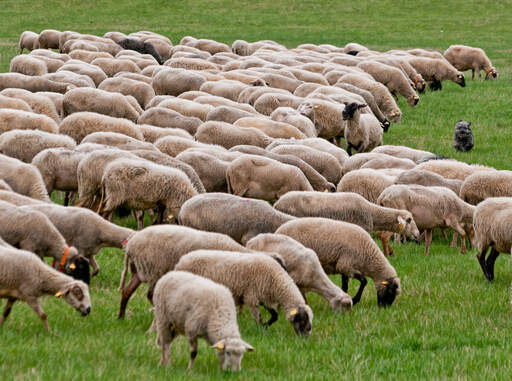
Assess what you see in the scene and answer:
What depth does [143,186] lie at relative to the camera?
36.5 feet

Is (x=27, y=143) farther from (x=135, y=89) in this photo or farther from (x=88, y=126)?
(x=135, y=89)

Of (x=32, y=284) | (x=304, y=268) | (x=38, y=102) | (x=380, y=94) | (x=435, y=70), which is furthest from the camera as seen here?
(x=435, y=70)

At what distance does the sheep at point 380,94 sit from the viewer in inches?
877

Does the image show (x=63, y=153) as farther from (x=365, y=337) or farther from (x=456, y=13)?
(x=456, y=13)

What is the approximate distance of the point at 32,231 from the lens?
8742 mm

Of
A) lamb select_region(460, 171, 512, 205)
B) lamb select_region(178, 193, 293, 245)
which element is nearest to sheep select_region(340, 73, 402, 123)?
lamb select_region(460, 171, 512, 205)

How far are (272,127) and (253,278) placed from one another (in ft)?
29.3

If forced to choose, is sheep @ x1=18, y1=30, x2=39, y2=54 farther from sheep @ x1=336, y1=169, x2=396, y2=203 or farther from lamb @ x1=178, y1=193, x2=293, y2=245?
lamb @ x1=178, y1=193, x2=293, y2=245

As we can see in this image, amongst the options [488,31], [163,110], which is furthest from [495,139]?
[488,31]

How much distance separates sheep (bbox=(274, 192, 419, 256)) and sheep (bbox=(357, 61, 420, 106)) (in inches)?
566

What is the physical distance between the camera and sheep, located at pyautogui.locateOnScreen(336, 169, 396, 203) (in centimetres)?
1278

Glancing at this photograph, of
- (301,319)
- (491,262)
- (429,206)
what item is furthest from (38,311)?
(429,206)

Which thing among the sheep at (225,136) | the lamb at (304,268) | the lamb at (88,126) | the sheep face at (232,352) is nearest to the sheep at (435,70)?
the sheep at (225,136)

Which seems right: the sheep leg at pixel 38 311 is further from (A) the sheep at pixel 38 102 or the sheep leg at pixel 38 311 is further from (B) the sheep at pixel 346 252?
(A) the sheep at pixel 38 102
